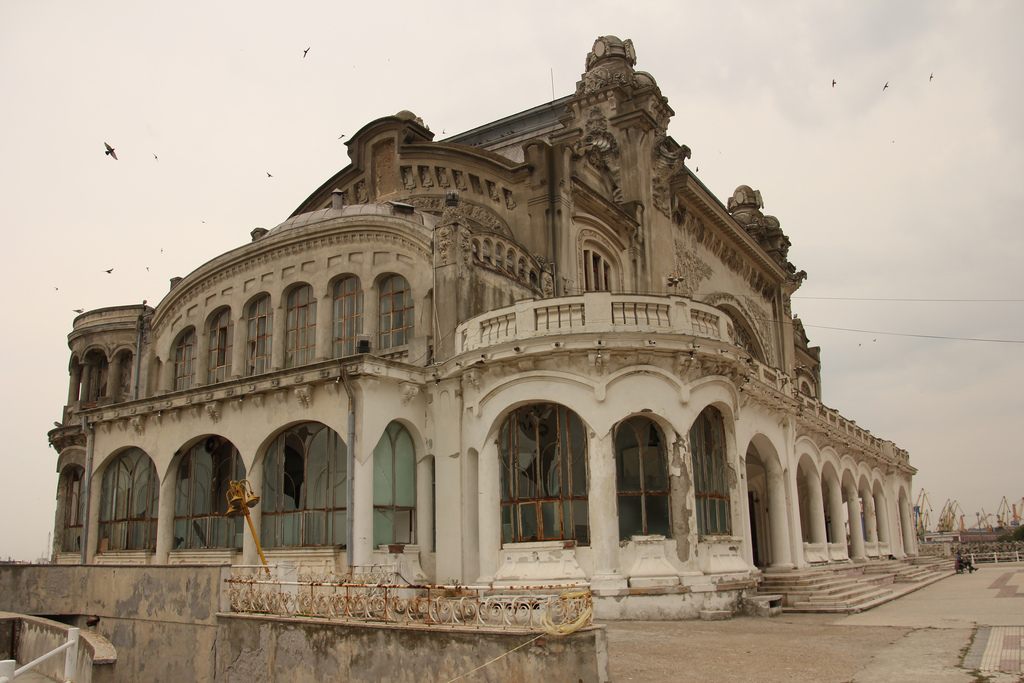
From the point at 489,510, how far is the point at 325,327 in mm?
8276

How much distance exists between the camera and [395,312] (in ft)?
79.9

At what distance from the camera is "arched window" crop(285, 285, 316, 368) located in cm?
2602

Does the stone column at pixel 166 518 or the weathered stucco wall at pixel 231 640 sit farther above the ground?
the stone column at pixel 166 518

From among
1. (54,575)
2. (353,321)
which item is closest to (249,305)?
(353,321)

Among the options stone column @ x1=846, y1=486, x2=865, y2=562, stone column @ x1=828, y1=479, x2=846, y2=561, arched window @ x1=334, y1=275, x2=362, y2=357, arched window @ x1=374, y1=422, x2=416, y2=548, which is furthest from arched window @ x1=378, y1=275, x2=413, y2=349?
stone column @ x1=846, y1=486, x2=865, y2=562

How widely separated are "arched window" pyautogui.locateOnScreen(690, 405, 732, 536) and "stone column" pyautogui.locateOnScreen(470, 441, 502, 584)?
4388mm

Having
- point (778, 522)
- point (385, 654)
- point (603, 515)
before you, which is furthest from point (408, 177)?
point (385, 654)

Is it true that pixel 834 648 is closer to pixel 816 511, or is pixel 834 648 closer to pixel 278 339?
pixel 816 511

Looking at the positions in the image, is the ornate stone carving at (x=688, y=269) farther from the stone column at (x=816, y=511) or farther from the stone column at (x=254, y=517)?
the stone column at (x=254, y=517)

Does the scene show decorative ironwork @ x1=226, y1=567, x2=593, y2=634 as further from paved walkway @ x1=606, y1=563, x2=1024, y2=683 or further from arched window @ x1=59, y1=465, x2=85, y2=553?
arched window @ x1=59, y1=465, x2=85, y2=553

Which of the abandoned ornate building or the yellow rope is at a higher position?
the abandoned ornate building

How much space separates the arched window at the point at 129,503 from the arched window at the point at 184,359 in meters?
3.71

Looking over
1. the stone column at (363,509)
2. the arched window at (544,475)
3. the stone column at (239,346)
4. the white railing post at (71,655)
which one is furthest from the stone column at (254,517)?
the white railing post at (71,655)

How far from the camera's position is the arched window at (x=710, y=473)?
20484mm
